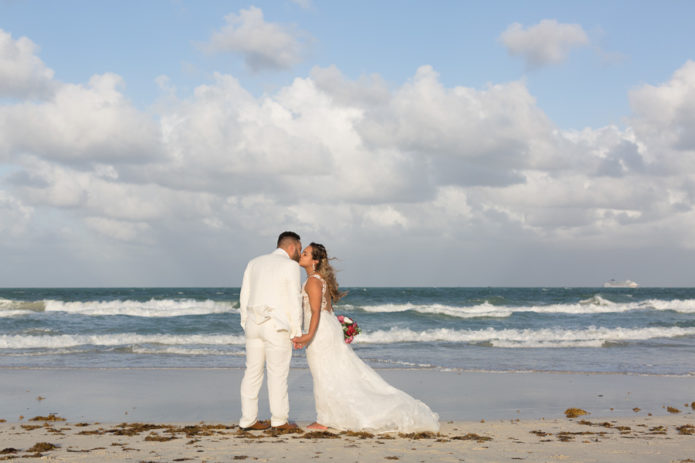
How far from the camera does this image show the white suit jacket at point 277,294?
6465 mm

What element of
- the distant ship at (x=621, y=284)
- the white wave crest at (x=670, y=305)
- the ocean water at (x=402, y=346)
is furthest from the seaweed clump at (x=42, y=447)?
the distant ship at (x=621, y=284)

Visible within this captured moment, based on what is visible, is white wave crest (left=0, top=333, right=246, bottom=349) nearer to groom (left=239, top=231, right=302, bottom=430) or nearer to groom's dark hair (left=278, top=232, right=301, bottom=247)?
groom (left=239, top=231, right=302, bottom=430)

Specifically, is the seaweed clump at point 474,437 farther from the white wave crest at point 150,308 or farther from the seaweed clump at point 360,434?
the white wave crest at point 150,308

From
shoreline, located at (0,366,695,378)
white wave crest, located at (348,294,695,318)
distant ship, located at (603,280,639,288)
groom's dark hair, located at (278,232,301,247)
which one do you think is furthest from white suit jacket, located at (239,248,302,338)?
distant ship, located at (603,280,639,288)

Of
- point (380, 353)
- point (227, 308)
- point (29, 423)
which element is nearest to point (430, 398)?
point (29, 423)

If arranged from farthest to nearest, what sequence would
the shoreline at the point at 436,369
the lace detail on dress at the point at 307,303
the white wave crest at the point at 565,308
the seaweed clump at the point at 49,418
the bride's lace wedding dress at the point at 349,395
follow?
the white wave crest at the point at 565,308 < the shoreline at the point at 436,369 < the seaweed clump at the point at 49,418 < the lace detail on dress at the point at 307,303 < the bride's lace wedding dress at the point at 349,395

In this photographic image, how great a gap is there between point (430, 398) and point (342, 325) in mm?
3216

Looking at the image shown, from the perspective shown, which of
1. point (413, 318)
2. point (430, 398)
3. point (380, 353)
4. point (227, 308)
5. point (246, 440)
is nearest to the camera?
point (246, 440)

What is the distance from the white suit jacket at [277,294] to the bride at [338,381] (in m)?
0.27

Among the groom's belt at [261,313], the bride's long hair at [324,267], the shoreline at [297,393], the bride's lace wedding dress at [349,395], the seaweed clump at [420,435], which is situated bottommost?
the shoreline at [297,393]

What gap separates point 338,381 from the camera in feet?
22.7

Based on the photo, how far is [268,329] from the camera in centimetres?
651

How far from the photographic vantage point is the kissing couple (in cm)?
650

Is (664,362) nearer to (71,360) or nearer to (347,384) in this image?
(347,384)
